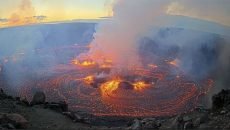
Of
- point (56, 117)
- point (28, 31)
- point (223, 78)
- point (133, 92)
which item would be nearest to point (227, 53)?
point (223, 78)

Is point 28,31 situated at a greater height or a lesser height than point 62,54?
greater

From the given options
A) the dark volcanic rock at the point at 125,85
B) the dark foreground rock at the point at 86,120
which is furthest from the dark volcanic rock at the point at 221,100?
the dark volcanic rock at the point at 125,85

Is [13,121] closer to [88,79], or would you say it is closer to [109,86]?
[109,86]

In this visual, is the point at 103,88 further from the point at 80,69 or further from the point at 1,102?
the point at 1,102

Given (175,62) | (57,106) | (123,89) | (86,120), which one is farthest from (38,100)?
(175,62)

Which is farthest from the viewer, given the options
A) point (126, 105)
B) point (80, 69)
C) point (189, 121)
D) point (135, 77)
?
point (80, 69)

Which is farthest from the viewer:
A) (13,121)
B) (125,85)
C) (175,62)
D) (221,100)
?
(175,62)

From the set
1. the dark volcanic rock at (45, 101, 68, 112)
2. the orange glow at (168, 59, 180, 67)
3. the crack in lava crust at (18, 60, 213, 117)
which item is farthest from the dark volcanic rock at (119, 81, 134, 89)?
the orange glow at (168, 59, 180, 67)
